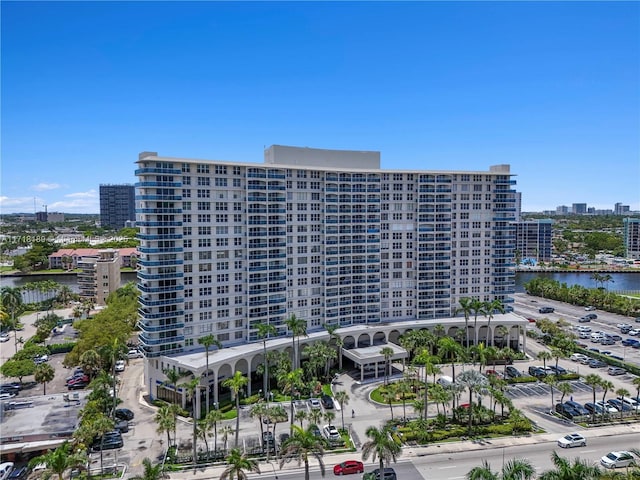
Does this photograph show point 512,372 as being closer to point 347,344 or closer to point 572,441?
point 572,441

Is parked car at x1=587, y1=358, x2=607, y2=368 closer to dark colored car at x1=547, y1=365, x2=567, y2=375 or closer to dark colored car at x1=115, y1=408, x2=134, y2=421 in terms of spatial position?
dark colored car at x1=547, y1=365, x2=567, y2=375

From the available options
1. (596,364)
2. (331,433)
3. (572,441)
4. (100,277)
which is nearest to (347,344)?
(331,433)

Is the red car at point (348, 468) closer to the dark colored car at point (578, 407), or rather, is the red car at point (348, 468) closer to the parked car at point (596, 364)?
the dark colored car at point (578, 407)

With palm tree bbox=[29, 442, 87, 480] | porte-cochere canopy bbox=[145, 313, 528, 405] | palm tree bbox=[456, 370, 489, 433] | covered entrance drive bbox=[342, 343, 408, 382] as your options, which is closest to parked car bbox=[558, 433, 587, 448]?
palm tree bbox=[456, 370, 489, 433]

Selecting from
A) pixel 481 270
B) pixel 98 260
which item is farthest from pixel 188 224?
pixel 98 260

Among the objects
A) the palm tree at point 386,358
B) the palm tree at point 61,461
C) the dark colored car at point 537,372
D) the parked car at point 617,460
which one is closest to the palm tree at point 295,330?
the palm tree at point 386,358
